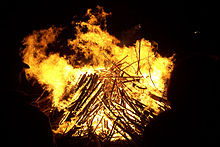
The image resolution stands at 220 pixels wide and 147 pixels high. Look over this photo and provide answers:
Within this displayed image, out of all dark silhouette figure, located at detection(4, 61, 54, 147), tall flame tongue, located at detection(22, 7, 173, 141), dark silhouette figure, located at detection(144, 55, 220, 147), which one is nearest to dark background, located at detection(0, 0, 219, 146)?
tall flame tongue, located at detection(22, 7, 173, 141)

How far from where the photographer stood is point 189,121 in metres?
1.65

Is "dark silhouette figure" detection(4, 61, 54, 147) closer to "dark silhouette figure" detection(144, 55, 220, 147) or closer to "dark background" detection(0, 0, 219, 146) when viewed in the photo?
"dark silhouette figure" detection(144, 55, 220, 147)

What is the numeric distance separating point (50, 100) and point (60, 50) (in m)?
1.23

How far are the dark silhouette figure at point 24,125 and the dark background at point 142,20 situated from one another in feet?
5.66

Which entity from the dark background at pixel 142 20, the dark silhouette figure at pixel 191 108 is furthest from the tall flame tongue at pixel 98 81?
the dark silhouette figure at pixel 191 108

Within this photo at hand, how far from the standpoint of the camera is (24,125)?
1.47 meters

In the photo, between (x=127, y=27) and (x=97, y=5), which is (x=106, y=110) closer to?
(x=127, y=27)

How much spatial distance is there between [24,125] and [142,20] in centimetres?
324

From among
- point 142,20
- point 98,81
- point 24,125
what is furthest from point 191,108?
point 142,20

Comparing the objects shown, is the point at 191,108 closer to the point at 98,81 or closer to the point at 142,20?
the point at 98,81

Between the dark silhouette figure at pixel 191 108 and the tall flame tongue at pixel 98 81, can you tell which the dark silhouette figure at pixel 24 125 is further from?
the dark silhouette figure at pixel 191 108

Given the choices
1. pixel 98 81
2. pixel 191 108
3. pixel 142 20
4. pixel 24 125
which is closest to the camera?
pixel 24 125

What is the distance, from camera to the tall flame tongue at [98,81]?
2.28 meters

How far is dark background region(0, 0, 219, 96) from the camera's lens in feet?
9.14
